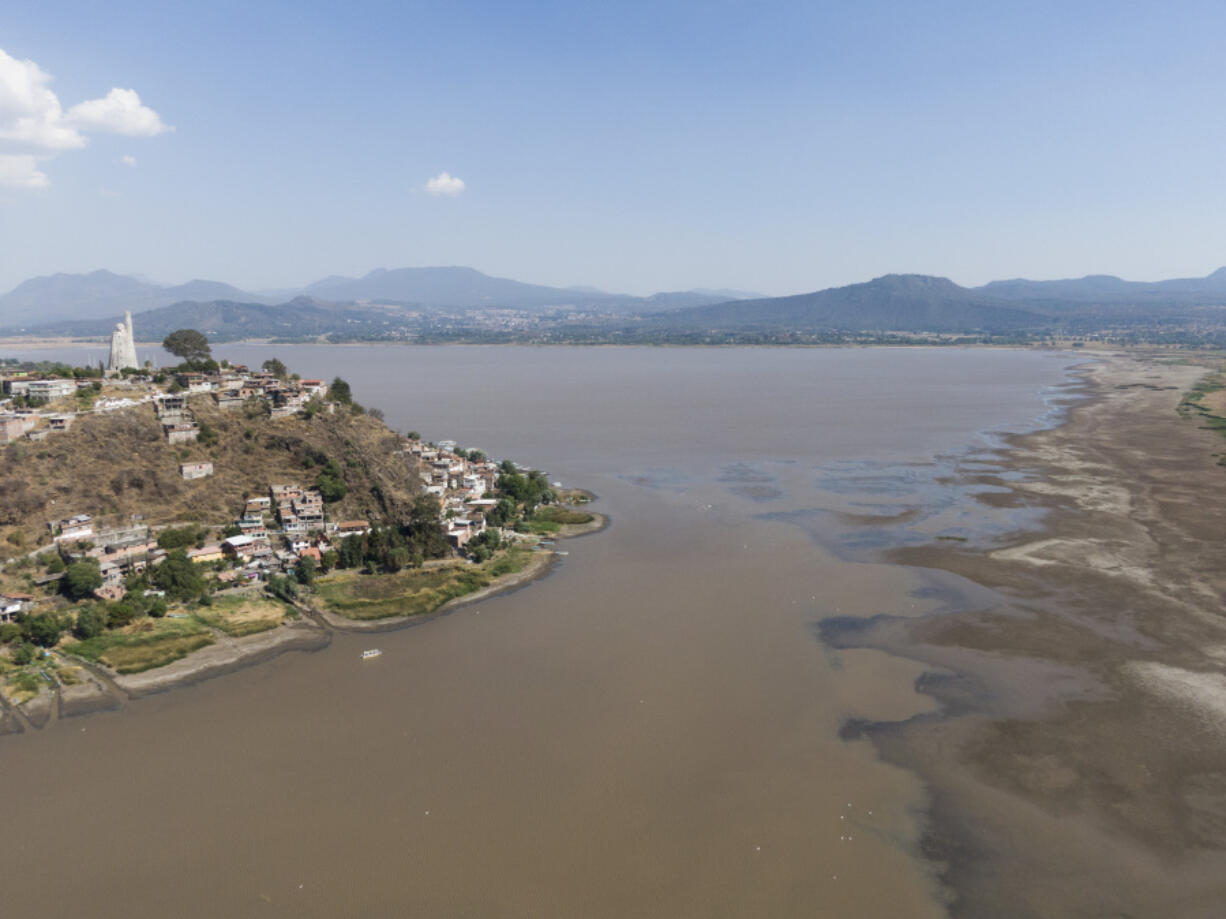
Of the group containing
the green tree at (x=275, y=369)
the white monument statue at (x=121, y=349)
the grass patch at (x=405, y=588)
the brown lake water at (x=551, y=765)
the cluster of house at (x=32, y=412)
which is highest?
the white monument statue at (x=121, y=349)

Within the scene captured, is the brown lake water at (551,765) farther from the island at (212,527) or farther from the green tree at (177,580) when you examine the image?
the green tree at (177,580)

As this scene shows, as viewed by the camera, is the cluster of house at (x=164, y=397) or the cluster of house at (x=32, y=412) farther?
the cluster of house at (x=164, y=397)

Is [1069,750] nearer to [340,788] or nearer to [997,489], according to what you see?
[340,788]

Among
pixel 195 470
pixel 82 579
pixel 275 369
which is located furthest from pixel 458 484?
pixel 82 579

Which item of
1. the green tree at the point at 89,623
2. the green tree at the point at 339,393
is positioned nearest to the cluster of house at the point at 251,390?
the green tree at the point at 339,393

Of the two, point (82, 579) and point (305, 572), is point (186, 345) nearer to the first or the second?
point (82, 579)

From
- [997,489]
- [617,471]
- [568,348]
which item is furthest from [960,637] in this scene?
[568,348]
